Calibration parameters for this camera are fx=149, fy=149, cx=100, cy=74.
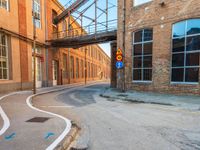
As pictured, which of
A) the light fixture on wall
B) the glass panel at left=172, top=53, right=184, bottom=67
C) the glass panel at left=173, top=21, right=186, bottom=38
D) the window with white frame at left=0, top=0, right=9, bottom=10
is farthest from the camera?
the window with white frame at left=0, top=0, right=9, bottom=10

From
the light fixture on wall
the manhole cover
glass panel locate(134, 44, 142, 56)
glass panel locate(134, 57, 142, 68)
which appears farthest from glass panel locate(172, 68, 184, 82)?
the manhole cover

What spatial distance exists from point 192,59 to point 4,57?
1521cm

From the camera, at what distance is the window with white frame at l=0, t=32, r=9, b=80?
12.9 meters

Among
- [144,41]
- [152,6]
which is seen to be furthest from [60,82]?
[152,6]

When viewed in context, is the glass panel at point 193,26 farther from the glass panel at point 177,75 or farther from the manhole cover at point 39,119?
the manhole cover at point 39,119

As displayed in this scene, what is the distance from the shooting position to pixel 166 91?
1148 centimetres

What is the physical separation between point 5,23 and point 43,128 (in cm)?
1237

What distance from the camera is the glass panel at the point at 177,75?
1088 centimetres

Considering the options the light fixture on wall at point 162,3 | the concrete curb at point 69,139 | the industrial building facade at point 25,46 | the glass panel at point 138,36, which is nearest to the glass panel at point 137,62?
the glass panel at point 138,36

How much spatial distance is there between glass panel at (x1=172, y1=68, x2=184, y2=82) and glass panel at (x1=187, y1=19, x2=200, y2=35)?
2.70 metres

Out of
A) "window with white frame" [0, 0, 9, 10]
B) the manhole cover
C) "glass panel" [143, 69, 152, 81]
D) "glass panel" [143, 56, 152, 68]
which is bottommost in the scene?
the manhole cover

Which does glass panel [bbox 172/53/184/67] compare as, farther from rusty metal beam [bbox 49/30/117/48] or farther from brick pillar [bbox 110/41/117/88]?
brick pillar [bbox 110/41/117/88]

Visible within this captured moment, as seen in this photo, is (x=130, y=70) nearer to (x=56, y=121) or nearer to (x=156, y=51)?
(x=156, y=51)

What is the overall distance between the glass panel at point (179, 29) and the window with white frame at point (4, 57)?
14.2m
